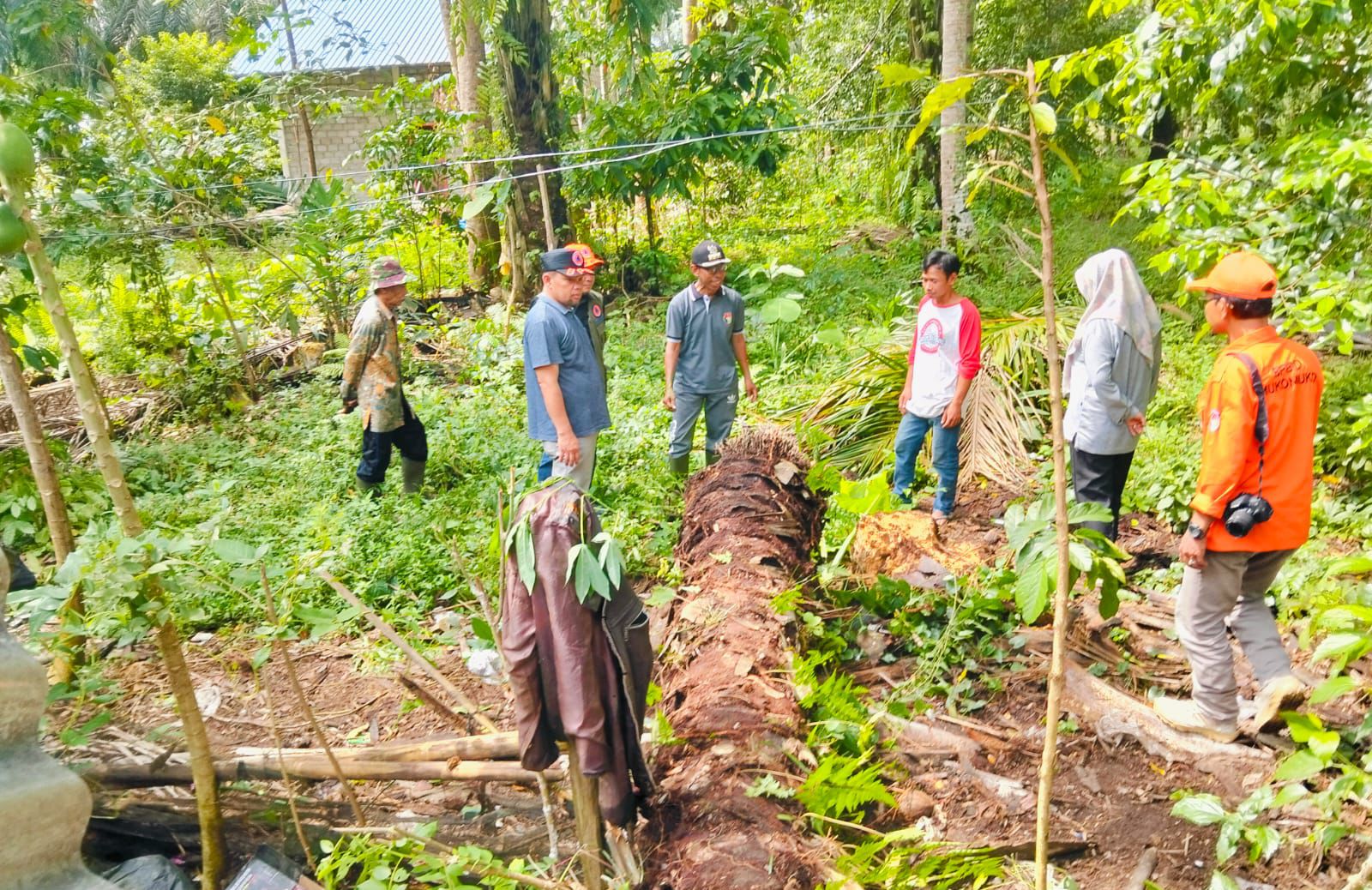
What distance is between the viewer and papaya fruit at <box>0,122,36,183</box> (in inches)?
75.5

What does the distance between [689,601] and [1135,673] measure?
196 cm

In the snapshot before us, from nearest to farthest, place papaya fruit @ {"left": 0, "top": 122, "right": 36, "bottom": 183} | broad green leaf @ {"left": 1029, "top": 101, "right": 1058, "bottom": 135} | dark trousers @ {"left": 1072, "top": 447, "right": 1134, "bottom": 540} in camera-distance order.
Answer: broad green leaf @ {"left": 1029, "top": 101, "right": 1058, "bottom": 135}
papaya fruit @ {"left": 0, "top": 122, "right": 36, "bottom": 183}
dark trousers @ {"left": 1072, "top": 447, "right": 1134, "bottom": 540}

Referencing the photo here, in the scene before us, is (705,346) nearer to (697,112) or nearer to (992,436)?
(992,436)

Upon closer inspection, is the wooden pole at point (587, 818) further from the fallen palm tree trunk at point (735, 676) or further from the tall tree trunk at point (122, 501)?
the tall tree trunk at point (122, 501)

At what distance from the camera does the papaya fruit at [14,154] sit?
1917 millimetres

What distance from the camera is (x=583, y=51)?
34.2 ft

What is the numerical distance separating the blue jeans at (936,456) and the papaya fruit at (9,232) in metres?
4.26

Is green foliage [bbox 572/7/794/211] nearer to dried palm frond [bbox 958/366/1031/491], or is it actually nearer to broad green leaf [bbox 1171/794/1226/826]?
dried palm frond [bbox 958/366/1031/491]

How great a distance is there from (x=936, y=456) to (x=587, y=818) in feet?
11.2

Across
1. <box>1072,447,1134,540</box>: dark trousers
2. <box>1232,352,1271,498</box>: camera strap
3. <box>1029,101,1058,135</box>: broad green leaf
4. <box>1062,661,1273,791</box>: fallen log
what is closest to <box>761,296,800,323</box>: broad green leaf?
<box>1072,447,1134,540</box>: dark trousers

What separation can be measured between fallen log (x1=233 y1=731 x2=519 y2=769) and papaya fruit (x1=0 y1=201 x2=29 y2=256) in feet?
5.44

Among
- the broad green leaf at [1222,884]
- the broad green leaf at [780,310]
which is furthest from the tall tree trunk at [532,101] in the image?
the broad green leaf at [1222,884]

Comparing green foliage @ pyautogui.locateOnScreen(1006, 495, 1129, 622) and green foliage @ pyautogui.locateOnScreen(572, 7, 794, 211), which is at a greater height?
green foliage @ pyautogui.locateOnScreen(572, 7, 794, 211)

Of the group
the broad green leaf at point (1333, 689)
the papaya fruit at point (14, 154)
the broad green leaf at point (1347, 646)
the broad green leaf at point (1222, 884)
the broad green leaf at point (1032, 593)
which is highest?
the papaya fruit at point (14, 154)
